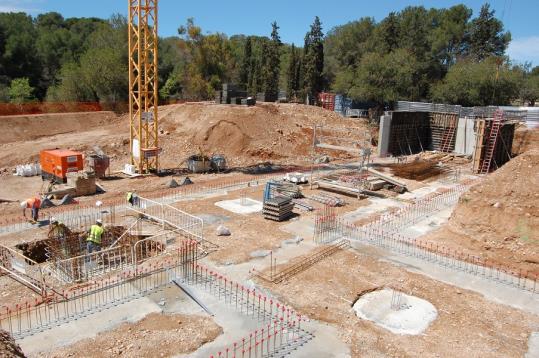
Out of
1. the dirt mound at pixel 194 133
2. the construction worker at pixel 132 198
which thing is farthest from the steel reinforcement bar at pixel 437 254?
the dirt mound at pixel 194 133

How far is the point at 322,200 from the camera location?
22.8 metres

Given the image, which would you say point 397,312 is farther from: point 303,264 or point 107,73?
point 107,73

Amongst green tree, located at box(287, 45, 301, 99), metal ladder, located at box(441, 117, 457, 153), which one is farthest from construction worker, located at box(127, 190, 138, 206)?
green tree, located at box(287, 45, 301, 99)

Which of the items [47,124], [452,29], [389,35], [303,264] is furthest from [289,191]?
[452,29]

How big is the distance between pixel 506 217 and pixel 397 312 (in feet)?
23.8

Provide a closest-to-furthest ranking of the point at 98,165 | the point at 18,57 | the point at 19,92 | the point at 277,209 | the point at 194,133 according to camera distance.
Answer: the point at 277,209
the point at 98,165
the point at 194,133
the point at 19,92
the point at 18,57

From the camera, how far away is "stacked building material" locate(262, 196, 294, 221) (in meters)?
19.3

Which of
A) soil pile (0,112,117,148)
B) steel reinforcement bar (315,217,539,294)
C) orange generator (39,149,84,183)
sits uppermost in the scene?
soil pile (0,112,117,148)

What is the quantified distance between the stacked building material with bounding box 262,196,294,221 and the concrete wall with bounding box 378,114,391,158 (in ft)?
64.0

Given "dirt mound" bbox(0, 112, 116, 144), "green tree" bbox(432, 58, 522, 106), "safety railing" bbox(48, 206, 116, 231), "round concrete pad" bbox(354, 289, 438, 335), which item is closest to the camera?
"round concrete pad" bbox(354, 289, 438, 335)

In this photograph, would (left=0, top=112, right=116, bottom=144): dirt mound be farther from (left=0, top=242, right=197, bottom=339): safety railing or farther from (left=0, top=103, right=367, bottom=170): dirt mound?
(left=0, top=242, right=197, bottom=339): safety railing

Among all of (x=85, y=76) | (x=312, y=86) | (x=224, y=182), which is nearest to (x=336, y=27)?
(x=312, y=86)

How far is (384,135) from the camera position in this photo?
122 feet

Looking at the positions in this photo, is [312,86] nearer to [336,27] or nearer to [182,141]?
[182,141]
